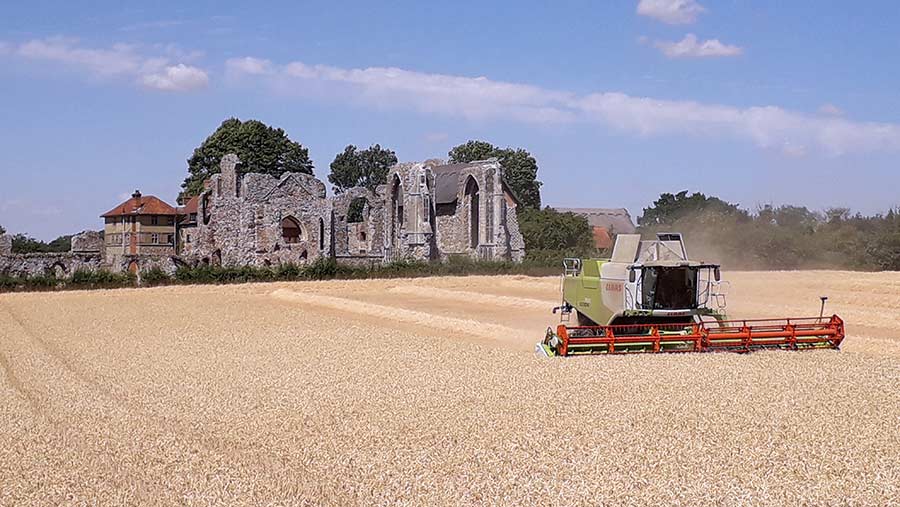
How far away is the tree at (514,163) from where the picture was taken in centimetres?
8825

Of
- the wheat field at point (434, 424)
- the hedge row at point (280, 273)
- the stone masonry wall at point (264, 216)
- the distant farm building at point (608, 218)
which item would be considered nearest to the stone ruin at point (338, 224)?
the stone masonry wall at point (264, 216)

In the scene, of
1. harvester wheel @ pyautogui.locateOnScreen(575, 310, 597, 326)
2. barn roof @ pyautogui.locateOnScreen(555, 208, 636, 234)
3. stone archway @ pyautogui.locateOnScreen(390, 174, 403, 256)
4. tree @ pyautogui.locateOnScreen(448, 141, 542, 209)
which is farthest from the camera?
barn roof @ pyautogui.locateOnScreen(555, 208, 636, 234)

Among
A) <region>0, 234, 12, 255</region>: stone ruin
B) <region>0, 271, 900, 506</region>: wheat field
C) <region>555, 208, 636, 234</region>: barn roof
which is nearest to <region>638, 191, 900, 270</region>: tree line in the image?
<region>0, 271, 900, 506</region>: wheat field

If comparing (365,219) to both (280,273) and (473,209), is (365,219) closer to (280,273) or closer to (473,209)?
(473,209)

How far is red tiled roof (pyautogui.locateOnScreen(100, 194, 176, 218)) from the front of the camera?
6588cm

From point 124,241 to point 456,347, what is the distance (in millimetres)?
54644

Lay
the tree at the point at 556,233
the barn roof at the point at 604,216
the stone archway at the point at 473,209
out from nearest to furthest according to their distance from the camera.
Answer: the stone archway at the point at 473,209
the tree at the point at 556,233
the barn roof at the point at 604,216

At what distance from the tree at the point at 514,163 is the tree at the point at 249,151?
61.9 feet

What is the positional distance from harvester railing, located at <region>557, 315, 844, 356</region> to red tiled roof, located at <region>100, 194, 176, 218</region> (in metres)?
56.0

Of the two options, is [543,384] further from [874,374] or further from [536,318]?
[536,318]

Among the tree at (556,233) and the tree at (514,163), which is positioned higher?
the tree at (514,163)

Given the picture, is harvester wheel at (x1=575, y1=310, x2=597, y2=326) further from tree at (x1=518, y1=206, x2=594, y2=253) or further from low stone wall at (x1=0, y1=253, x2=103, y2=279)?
tree at (x1=518, y1=206, x2=594, y2=253)

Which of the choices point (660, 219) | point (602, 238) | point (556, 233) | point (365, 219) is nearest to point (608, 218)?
point (660, 219)

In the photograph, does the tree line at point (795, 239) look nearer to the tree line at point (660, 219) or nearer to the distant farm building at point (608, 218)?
the tree line at point (660, 219)
